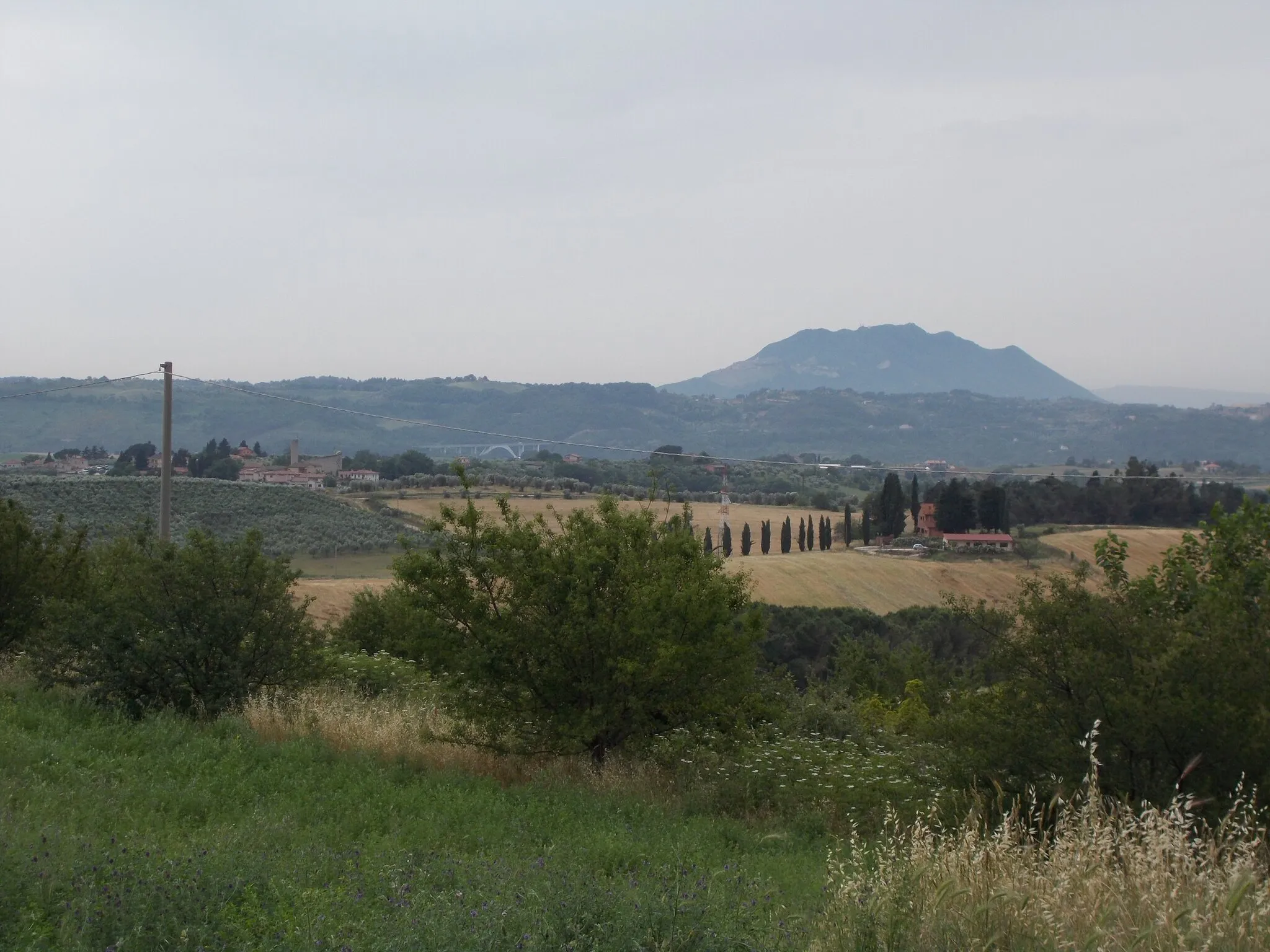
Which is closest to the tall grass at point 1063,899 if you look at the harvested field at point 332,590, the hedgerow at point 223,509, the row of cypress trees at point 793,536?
the harvested field at point 332,590

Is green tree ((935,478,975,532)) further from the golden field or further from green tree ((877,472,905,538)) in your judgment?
the golden field

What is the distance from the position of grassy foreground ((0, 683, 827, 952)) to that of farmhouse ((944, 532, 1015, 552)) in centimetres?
6072

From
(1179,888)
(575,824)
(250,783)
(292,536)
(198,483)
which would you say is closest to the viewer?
(1179,888)

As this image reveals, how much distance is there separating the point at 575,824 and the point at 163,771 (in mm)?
3524

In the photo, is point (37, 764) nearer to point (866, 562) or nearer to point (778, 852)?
point (778, 852)

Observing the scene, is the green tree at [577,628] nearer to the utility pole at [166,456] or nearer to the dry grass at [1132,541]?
the utility pole at [166,456]

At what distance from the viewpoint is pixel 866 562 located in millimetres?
63844

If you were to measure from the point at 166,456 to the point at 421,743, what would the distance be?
1202 centimetres

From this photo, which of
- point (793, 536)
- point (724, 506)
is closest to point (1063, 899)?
point (793, 536)

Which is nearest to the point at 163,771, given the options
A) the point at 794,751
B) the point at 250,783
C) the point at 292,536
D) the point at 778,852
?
the point at 250,783

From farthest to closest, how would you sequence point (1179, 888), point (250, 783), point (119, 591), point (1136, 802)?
1. point (119, 591)
2. point (250, 783)
3. point (1136, 802)
4. point (1179, 888)

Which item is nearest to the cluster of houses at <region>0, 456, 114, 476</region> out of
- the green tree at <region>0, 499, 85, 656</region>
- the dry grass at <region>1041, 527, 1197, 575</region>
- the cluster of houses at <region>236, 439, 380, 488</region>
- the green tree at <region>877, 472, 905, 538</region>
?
the cluster of houses at <region>236, 439, 380, 488</region>

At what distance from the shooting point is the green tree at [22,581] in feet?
50.7

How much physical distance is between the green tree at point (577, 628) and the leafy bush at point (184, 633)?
1.89 meters
